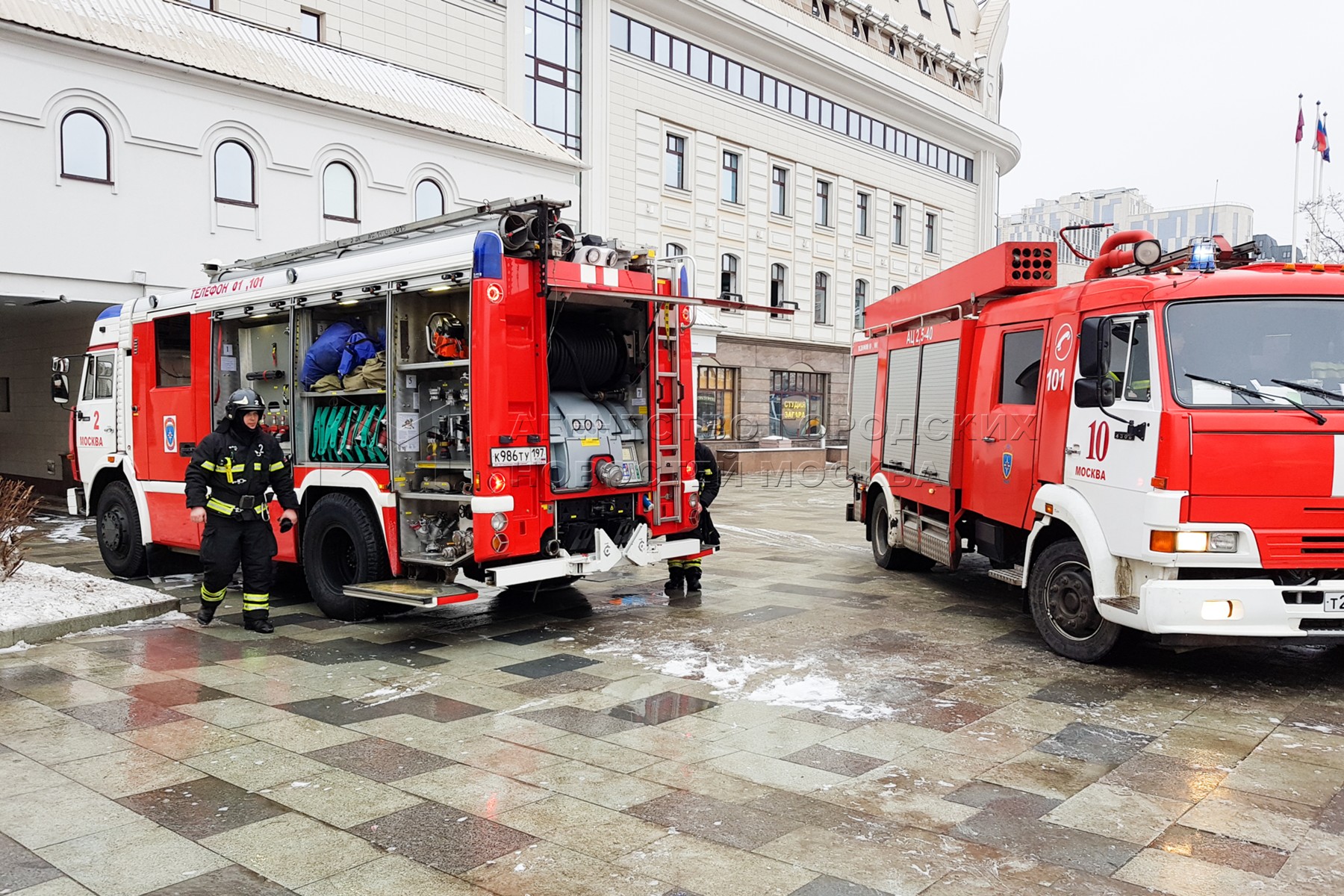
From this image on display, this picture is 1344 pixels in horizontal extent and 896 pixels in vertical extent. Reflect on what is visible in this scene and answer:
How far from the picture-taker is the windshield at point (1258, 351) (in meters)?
6.36

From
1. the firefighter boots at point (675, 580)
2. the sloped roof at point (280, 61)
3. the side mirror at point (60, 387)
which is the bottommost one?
the firefighter boots at point (675, 580)

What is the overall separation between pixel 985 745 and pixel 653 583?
18.4ft

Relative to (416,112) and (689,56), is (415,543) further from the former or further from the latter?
(689,56)

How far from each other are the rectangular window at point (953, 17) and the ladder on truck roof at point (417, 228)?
40398 mm

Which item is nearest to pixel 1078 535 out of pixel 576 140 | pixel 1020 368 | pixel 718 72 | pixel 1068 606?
pixel 1068 606

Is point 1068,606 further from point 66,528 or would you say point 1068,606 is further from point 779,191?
point 779,191

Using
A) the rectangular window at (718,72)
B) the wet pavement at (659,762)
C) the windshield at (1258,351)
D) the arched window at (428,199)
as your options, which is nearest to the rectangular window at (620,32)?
the rectangular window at (718,72)

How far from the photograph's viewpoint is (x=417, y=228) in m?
8.68

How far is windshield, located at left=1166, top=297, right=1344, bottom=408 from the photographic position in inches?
250

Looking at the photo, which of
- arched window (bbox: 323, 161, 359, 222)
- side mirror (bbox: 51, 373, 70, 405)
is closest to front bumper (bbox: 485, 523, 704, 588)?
side mirror (bbox: 51, 373, 70, 405)

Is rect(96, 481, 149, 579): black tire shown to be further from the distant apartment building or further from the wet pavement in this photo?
the distant apartment building

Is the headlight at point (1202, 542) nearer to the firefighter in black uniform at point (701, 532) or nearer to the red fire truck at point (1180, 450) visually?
the red fire truck at point (1180, 450)

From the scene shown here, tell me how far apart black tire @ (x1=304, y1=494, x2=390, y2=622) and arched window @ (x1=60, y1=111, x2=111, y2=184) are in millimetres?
10362

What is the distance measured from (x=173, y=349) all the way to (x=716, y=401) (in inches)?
879
